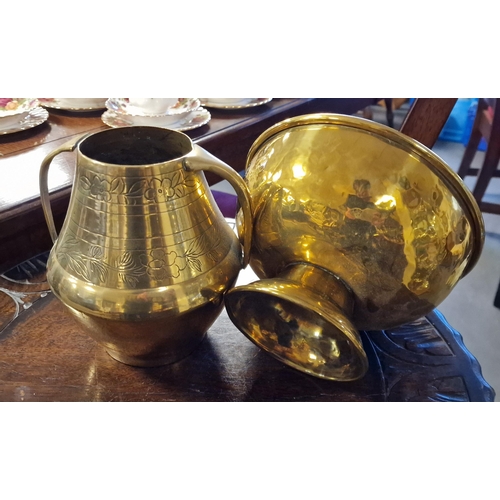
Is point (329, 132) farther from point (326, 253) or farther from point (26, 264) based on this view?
point (26, 264)

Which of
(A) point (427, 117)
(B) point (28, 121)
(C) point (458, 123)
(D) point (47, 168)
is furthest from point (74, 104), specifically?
(C) point (458, 123)

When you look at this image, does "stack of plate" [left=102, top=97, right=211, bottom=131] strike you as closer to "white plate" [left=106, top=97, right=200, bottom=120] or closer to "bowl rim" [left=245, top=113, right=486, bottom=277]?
"white plate" [left=106, top=97, right=200, bottom=120]

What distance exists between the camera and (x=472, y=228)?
0.48 m

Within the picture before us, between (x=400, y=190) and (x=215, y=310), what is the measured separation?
0.22 metres

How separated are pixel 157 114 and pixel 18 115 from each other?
0.27 m

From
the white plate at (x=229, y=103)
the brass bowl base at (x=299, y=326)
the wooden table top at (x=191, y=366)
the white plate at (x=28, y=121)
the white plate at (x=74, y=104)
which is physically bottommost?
the wooden table top at (x=191, y=366)

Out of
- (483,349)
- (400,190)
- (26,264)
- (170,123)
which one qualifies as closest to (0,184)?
(26,264)

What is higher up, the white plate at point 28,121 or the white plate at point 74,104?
the white plate at point 74,104

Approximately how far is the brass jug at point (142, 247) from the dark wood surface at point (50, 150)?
26 centimetres

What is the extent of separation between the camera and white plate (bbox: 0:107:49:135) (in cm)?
91

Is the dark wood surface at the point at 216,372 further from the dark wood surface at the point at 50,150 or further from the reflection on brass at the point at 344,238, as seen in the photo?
the dark wood surface at the point at 50,150

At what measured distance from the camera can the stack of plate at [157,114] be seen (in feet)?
3.14

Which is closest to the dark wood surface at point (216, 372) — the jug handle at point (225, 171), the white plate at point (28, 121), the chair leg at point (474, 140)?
the jug handle at point (225, 171)

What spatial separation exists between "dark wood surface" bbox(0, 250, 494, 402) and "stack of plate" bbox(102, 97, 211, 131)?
1.60 feet
